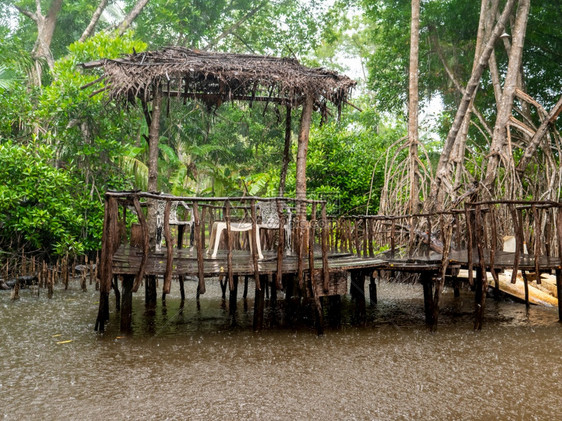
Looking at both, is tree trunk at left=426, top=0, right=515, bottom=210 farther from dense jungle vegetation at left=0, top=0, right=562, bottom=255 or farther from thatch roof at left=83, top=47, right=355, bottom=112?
thatch roof at left=83, top=47, right=355, bottom=112

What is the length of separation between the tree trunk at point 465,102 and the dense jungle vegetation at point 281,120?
0.03 meters

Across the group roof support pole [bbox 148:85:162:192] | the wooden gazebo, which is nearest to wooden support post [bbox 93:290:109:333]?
the wooden gazebo

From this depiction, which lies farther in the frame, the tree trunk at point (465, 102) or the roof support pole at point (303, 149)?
the tree trunk at point (465, 102)

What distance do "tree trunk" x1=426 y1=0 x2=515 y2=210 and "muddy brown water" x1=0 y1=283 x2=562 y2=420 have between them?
12.0 ft

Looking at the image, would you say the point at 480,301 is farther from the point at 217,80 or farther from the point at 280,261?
the point at 217,80

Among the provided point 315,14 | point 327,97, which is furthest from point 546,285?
point 315,14

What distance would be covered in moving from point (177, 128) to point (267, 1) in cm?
678

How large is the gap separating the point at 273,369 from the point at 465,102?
8479mm

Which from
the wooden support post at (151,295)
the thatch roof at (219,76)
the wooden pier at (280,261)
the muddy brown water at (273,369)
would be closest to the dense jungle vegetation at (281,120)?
the thatch roof at (219,76)

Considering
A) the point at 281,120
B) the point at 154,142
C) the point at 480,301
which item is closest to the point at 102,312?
the point at 154,142

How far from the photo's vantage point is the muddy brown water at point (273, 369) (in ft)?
11.8

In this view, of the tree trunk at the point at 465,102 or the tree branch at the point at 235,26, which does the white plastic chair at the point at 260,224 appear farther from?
the tree branch at the point at 235,26

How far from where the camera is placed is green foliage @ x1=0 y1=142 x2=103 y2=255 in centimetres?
905

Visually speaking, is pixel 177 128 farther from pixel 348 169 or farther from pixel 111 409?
pixel 111 409
